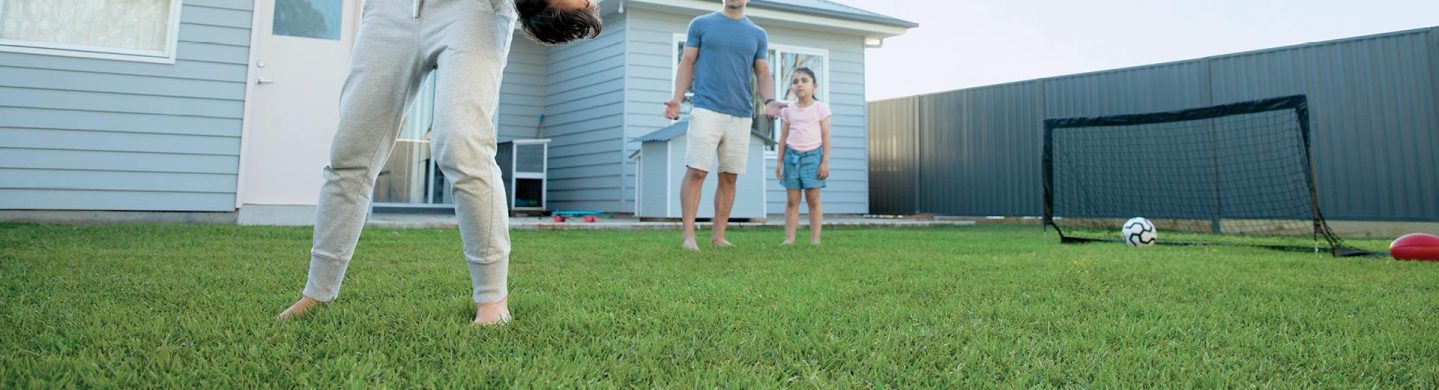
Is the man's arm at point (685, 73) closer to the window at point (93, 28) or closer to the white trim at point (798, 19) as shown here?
the window at point (93, 28)

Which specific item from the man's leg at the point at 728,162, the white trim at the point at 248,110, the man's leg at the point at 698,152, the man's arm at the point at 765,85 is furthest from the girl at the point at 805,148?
the white trim at the point at 248,110

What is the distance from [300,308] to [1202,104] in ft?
31.5

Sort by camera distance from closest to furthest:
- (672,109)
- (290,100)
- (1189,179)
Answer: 1. (672,109)
2. (290,100)
3. (1189,179)

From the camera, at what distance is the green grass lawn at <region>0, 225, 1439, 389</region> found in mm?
1375

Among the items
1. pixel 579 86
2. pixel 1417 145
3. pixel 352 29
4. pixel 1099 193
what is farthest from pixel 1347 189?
pixel 352 29

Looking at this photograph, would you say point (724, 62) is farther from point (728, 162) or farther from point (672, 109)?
point (728, 162)

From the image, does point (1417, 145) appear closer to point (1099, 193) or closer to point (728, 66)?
point (1099, 193)

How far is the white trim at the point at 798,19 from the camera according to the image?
986 cm

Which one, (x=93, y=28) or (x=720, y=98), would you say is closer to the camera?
(x=720, y=98)

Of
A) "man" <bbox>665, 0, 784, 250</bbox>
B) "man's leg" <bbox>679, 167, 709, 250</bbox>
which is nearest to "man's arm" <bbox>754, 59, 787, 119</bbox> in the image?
"man" <bbox>665, 0, 784, 250</bbox>

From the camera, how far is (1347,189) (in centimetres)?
797

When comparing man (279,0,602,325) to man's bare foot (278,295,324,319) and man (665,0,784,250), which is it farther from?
man (665,0,784,250)

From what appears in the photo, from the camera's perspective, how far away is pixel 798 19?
10430mm

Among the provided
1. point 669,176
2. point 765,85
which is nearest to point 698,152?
point 765,85
